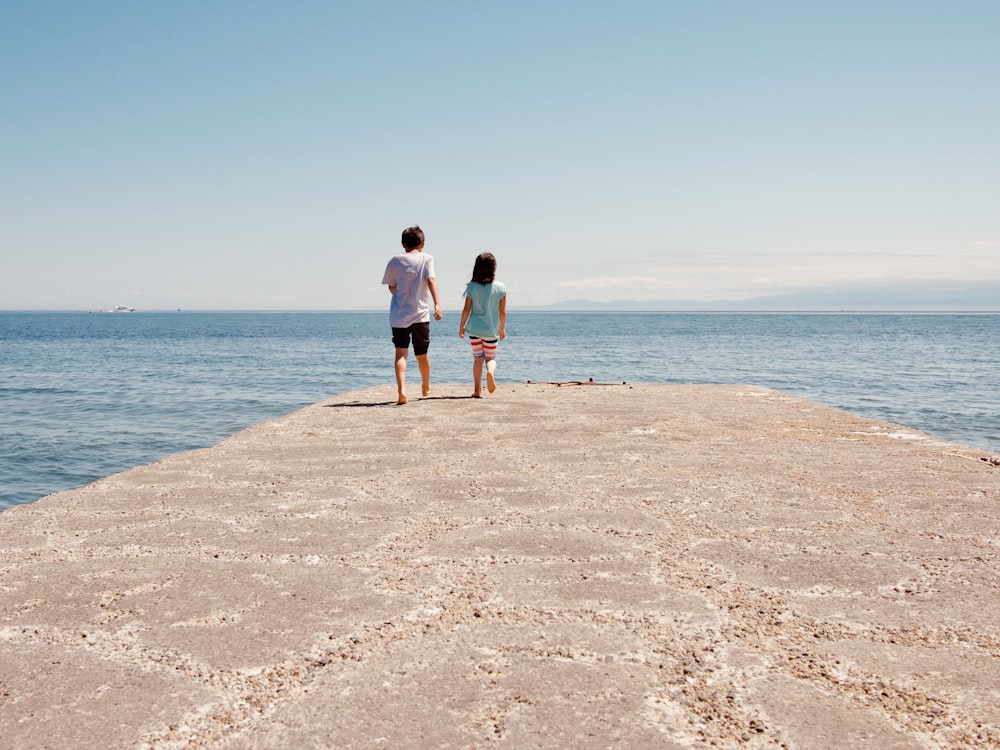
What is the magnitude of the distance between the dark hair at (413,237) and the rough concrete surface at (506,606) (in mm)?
4279

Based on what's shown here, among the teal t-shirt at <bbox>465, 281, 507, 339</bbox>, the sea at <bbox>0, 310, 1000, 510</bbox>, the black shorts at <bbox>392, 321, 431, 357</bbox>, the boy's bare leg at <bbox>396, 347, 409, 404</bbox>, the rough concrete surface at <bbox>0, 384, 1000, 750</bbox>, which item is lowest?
the sea at <bbox>0, 310, 1000, 510</bbox>

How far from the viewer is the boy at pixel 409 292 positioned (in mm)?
9297

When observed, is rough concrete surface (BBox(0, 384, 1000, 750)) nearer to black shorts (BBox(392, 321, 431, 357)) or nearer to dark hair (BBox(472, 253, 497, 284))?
black shorts (BBox(392, 321, 431, 357))

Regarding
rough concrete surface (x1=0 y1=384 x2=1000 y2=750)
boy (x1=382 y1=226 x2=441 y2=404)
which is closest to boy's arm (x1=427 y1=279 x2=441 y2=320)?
boy (x1=382 y1=226 x2=441 y2=404)

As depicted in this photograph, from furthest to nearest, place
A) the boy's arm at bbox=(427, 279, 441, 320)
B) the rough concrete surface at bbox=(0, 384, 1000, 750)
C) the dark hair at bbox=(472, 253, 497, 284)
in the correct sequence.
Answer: the dark hair at bbox=(472, 253, 497, 284), the boy's arm at bbox=(427, 279, 441, 320), the rough concrete surface at bbox=(0, 384, 1000, 750)

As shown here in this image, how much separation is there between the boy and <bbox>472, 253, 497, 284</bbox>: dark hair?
44.4 inches

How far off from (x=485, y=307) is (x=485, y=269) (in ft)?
1.82

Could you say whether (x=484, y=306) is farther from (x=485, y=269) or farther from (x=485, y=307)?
(x=485, y=269)

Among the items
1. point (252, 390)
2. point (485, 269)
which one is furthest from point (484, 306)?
point (252, 390)

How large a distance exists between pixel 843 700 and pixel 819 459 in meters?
4.15

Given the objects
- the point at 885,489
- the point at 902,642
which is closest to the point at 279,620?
the point at 902,642

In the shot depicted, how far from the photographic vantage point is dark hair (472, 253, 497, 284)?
34.0 ft

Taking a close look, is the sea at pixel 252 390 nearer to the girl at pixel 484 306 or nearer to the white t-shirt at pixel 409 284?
the white t-shirt at pixel 409 284

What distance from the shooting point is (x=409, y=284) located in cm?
936
